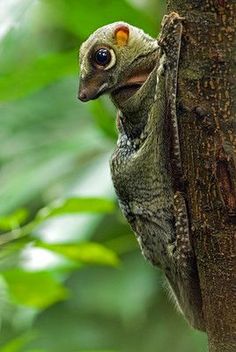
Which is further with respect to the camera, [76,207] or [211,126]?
[76,207]

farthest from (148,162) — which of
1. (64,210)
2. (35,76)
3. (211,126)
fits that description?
(35,76)

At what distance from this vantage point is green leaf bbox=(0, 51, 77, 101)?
263 centimetres

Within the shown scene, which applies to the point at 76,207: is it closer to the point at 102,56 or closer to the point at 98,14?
the point at 102,56

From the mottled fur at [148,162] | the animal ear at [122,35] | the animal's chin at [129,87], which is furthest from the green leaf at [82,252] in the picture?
the animal ear at [122,35]

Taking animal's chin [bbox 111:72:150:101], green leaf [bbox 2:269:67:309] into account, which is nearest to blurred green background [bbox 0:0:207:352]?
green leaf [bbox 2:269:67:309]

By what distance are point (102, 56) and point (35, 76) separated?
68 cm

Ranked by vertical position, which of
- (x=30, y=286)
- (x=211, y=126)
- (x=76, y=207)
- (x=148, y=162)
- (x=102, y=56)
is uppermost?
(x=102, y=56)

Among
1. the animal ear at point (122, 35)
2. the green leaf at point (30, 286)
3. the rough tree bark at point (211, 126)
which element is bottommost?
the green leaf at point (30, 286)

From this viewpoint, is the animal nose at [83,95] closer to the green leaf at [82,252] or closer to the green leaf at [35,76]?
the green leaf at [82,252]

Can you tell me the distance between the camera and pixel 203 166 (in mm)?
1640

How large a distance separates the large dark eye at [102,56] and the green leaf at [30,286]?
62 centimetres

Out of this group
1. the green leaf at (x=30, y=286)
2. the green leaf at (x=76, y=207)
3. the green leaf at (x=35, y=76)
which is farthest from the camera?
the green leaf at (x=35, y=76)

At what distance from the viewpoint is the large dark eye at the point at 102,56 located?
2.05 m

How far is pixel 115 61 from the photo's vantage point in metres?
2.10
